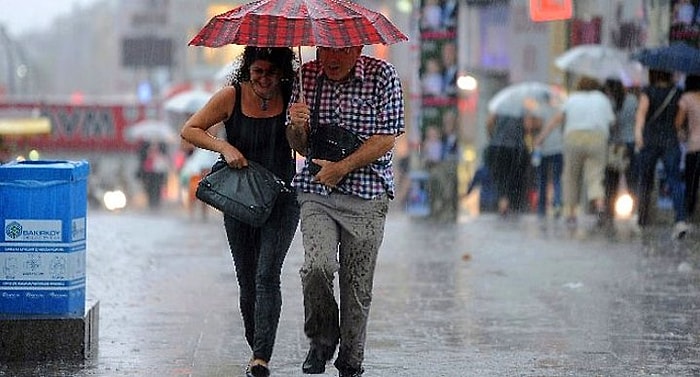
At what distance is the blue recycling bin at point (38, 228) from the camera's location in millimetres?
7859

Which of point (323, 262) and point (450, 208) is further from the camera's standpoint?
point (450, 208)

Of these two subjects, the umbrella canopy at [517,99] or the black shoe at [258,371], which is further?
the umbrella canopy at [517,99]

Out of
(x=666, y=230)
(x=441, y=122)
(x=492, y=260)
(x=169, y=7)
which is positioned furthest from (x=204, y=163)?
(x=169, y=7)

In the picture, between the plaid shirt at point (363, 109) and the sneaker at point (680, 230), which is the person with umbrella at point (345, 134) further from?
the sneaker at point (680, 230)

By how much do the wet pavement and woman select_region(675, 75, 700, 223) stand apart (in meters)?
0.50

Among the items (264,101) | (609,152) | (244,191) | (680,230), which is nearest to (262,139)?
(264,101)

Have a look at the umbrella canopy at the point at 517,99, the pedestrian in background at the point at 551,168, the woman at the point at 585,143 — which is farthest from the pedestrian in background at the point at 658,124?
the umbrella canopy at the point at 517,99

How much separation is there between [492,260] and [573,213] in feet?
14.7

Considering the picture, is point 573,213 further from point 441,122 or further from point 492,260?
point 492,260

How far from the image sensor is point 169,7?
90375 mm

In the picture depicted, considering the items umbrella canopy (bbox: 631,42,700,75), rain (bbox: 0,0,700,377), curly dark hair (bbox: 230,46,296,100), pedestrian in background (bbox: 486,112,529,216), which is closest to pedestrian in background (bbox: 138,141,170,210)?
rain (bbox: 0,0,700,377)

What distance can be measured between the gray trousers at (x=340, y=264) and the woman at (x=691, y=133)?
7.88m

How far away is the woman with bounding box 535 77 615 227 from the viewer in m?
17.8

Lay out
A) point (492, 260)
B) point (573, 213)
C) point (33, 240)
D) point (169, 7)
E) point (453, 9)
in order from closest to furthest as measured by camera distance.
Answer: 1. point (33, 240)
2. point (492, 260)
3. point (573, 213)
4. point (453, 9)
5. point (169, 7)
